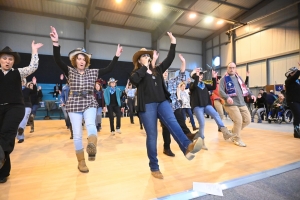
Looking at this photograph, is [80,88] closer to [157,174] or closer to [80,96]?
[80,96]

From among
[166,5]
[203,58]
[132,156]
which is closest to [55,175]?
[132,156]

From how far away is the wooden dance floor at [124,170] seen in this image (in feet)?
6.15

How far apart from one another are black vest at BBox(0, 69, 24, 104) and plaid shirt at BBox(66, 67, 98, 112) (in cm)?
55

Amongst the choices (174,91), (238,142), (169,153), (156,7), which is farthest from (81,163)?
(156,7)

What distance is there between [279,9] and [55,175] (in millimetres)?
14224

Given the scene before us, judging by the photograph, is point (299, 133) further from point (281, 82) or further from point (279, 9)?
point (279, 9)

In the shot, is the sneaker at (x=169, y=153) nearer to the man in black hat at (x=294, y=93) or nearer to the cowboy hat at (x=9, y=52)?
the cowboy hat at (x=9, y=52)

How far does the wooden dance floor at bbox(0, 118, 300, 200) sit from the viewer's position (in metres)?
1.88

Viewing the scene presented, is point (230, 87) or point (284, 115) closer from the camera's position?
point (230, 87)

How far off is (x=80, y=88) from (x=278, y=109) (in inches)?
315

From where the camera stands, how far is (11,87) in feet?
7.09

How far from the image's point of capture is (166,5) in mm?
11070

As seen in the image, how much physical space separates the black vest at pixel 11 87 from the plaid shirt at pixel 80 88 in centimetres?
55

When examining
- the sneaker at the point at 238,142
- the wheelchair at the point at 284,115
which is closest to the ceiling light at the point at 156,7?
the wheelchair at the point at 284,115
